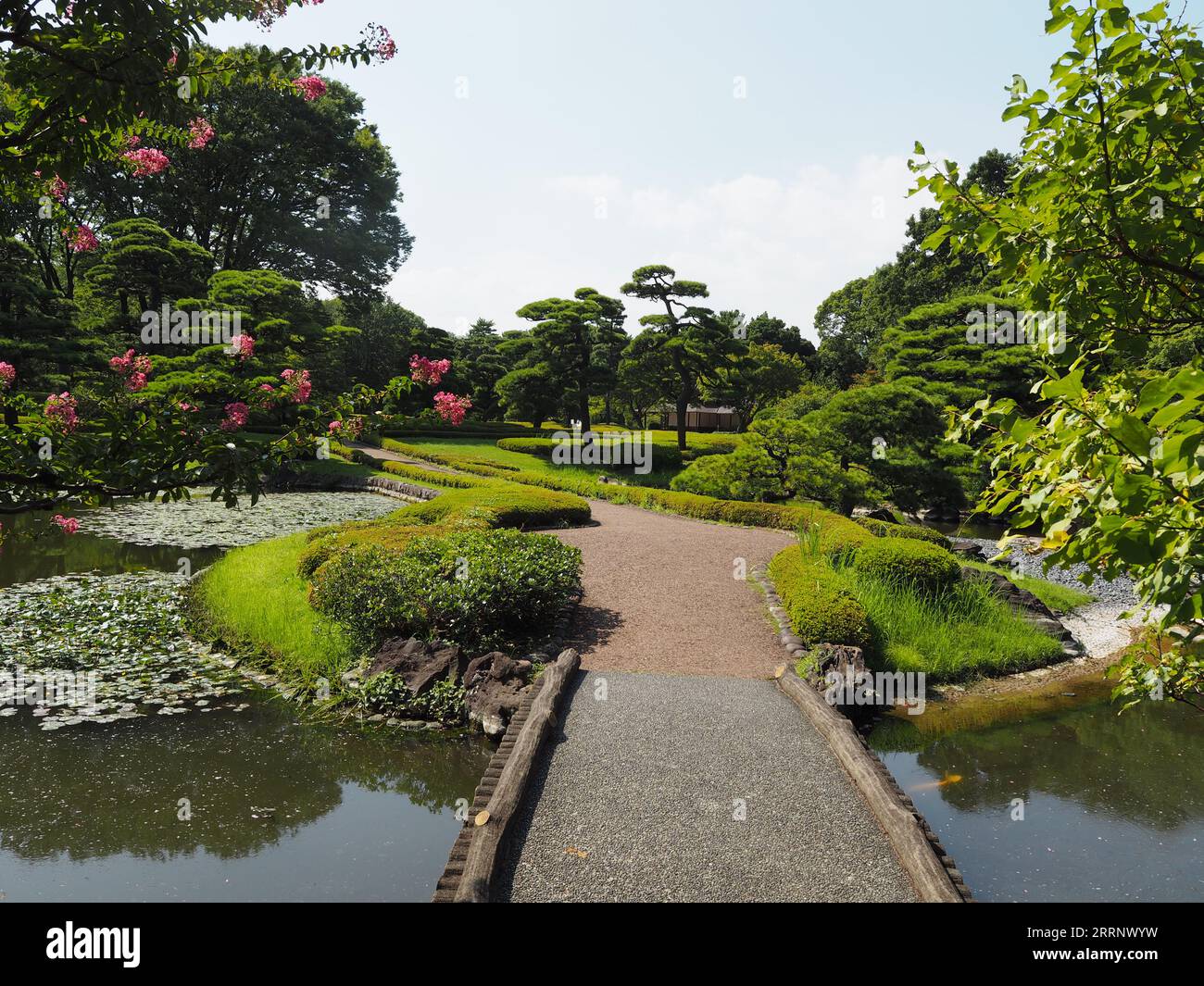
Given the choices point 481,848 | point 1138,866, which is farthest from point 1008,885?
point 481,848

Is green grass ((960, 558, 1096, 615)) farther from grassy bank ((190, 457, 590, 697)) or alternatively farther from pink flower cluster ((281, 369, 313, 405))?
pink flower cluster ((281, 369, 313, 405))

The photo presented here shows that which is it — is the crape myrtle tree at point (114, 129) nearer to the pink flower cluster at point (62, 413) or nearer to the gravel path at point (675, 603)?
the pink flower cluster at point (62, 413)

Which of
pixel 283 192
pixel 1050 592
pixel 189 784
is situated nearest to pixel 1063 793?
pixel 189 784

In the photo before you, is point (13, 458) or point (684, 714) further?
point (684, 714)

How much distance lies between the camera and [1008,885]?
194 inches

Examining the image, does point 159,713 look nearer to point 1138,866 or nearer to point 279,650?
point 279,650

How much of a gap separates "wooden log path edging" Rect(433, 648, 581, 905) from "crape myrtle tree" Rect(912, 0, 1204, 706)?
127 inches

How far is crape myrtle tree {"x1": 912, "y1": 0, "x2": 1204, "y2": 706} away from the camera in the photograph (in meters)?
1.78

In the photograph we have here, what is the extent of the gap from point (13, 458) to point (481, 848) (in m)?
3.02

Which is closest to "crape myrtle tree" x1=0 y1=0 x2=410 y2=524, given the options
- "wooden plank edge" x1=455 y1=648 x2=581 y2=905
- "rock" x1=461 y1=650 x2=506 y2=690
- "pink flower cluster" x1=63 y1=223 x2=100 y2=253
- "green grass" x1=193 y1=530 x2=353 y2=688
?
"pink flower cluster" x1=63 y1=223 x2=100 y2=253

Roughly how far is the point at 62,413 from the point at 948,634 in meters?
9.56

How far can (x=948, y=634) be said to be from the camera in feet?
31.2
